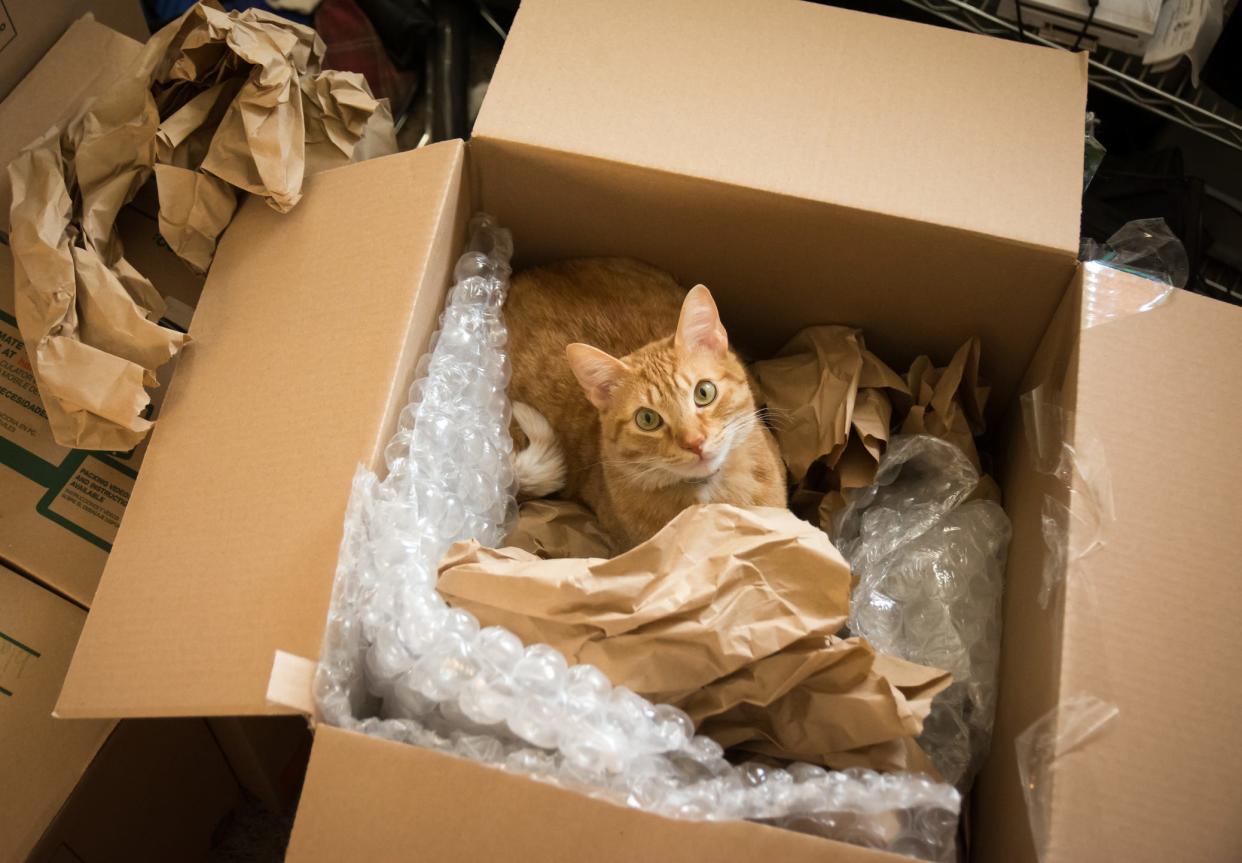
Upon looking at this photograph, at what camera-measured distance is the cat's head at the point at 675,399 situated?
122cm

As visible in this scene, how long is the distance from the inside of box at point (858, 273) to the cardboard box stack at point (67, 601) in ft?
1.69

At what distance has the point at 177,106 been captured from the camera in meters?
1.34

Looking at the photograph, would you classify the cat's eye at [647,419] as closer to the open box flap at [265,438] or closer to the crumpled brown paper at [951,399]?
the open box flap at [265,438]

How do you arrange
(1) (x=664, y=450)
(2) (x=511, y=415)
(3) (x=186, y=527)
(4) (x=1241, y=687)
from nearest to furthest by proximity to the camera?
(4) (x=1241, y=687), (3) (x=186, y=527), (1) (x=664, y=450), (2) (x=511, y=415)

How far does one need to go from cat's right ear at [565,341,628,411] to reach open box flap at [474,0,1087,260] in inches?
11.0

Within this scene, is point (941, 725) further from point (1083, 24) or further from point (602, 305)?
point (1083, 24)

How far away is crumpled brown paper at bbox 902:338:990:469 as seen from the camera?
139 cm

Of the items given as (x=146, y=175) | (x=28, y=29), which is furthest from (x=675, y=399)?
(x=28, y=29)

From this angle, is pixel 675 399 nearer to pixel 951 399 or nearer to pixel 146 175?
pixel 951 399

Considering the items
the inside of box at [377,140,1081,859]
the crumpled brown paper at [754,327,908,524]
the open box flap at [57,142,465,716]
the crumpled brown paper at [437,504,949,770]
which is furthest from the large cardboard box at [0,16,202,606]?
the crumpled brown paper at [754,327,908,524]

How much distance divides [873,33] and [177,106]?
3.37 feet


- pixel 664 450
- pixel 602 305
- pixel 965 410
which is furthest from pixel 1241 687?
pixel 602 305

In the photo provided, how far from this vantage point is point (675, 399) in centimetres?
123

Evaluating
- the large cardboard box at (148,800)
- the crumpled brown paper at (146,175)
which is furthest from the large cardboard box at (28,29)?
the large cardboard box at (148,800)
